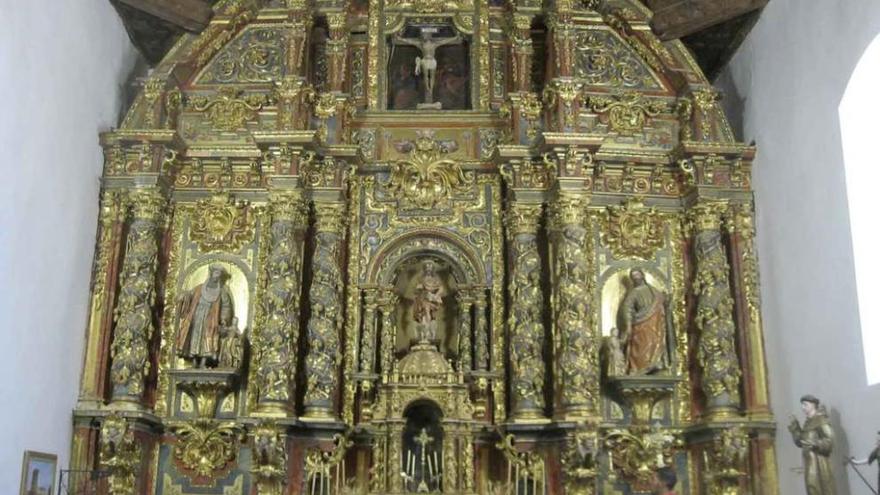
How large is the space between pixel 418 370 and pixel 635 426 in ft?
10.2

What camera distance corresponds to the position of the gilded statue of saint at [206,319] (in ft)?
43.6

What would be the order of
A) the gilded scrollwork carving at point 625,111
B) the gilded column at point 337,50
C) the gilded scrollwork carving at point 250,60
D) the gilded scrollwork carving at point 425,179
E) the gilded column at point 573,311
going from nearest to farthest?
the gilded column at point 573,311 < the gilded scrollwork carving at point 425,179 < the gilded scrollwork carving at point 625,111 < the gilded column at point 337,50 < the gilded scrollwork carving at point 250,60

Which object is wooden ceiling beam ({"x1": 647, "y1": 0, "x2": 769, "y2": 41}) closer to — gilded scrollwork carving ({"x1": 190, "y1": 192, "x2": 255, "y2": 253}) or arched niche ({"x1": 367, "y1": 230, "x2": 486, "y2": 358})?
arched niche ({"x1": 367, "y1": 230, "x2": 486, "y2": 358})

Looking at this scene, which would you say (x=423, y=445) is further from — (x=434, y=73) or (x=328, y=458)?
(x=434, y=73)

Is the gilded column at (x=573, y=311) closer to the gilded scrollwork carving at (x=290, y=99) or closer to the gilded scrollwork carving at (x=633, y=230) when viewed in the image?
the gilded scrollwork carving at (x=633, y=230)

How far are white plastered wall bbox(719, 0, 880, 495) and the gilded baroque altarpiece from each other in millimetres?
364

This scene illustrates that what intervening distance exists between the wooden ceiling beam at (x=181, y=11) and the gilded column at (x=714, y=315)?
8.08 meters

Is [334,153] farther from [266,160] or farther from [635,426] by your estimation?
[635,426]

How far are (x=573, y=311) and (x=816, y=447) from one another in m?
3.67

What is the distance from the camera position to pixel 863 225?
11.0 metres

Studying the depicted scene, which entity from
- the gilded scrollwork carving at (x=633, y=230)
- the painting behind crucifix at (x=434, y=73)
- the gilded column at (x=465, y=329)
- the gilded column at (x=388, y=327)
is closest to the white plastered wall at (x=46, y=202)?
the gilded column at (x=388, y=327)

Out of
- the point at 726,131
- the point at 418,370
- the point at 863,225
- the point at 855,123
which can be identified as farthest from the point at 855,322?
the point at 418,370

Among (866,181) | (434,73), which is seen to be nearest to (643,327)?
(866,181)

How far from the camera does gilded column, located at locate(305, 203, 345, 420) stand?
1308cm
